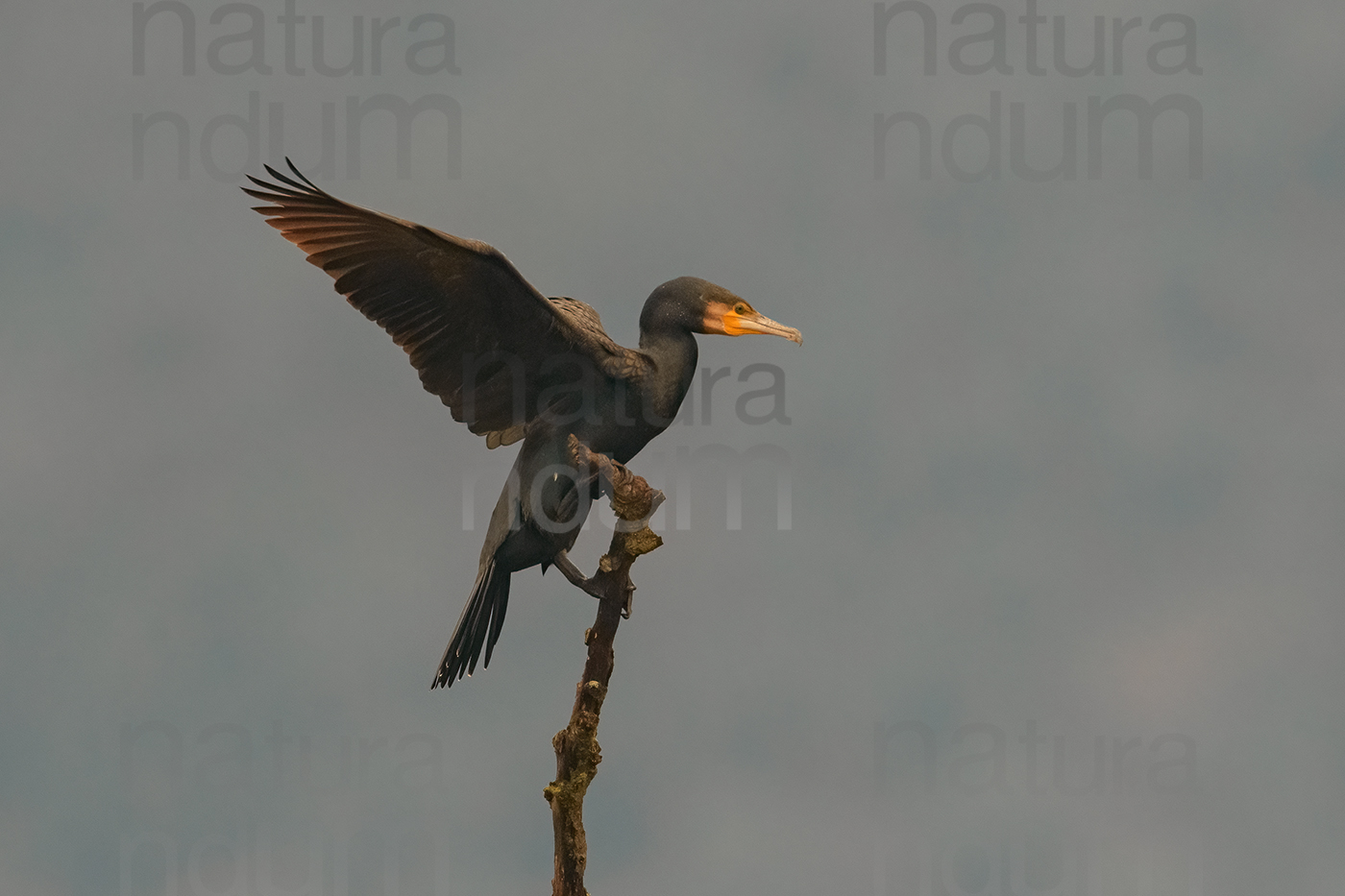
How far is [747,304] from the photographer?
10.9 metres

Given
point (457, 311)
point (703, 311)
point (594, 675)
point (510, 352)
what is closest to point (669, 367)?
point (703, 311)

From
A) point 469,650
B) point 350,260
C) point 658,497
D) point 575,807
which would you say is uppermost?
point 350,260

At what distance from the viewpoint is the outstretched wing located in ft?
33.2

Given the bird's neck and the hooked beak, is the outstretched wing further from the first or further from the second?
the hooked beak

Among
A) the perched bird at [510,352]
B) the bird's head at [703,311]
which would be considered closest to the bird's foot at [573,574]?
the perched bird at [510,352]

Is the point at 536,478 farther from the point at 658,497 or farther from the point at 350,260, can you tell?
the point at 350,260

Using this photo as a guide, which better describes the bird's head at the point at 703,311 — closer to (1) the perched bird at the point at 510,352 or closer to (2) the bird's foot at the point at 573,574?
(1) the perched bird at the point at 510,352

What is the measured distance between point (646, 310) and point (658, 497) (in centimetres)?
129

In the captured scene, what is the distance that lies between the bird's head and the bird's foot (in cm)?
146

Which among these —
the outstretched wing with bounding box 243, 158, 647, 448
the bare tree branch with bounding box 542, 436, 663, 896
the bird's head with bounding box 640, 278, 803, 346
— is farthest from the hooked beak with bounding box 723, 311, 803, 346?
the bare tree branch with bounding box 542, 436, 663, 896

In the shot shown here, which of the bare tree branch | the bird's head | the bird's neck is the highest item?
the bird's head

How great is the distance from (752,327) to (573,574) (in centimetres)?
182

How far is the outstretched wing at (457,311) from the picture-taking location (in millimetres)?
10133

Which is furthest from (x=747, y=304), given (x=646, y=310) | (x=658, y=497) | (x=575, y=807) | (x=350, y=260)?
(x=575, y=807)
